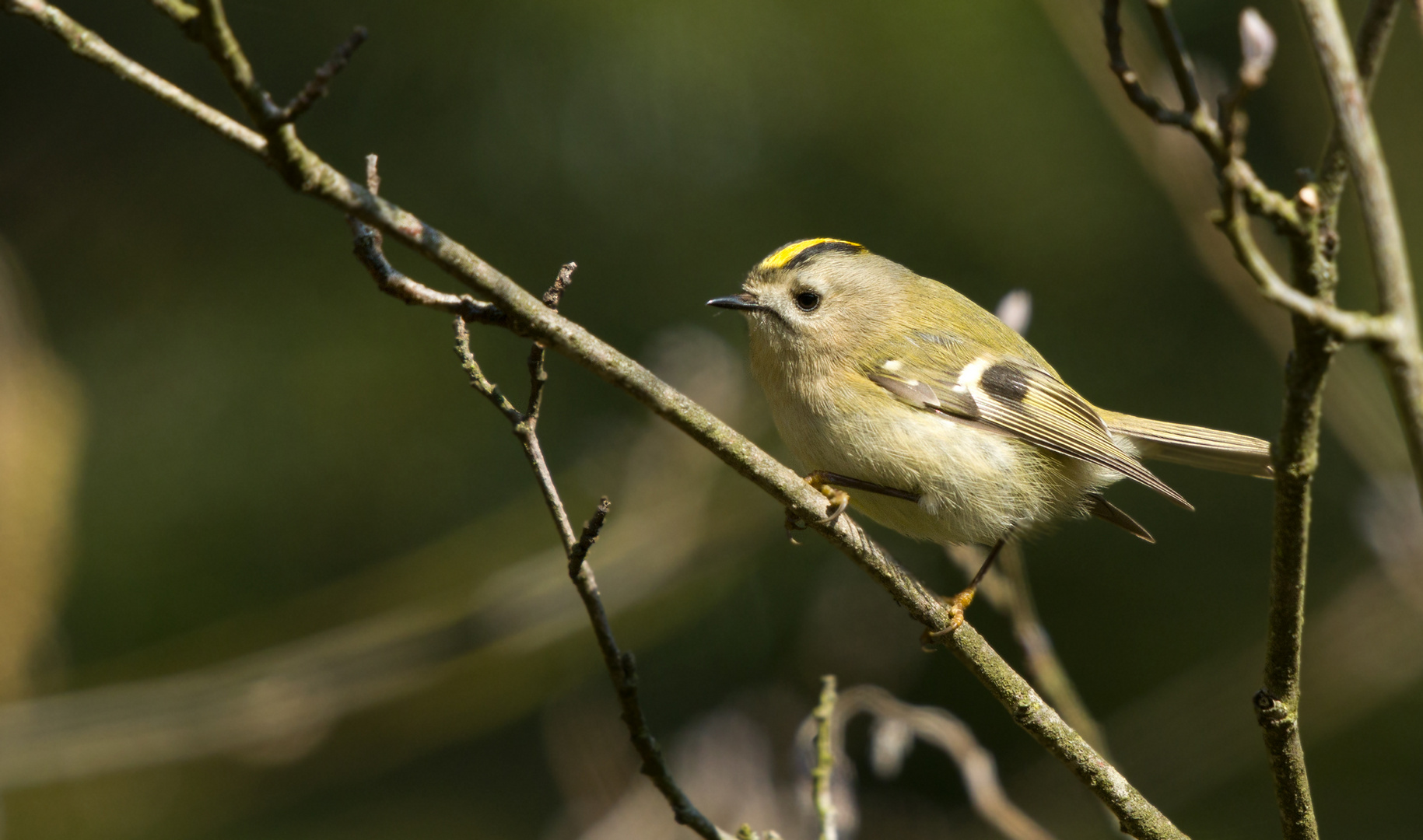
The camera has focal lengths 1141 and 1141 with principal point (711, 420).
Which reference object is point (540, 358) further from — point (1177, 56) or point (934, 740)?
point (934, 740)

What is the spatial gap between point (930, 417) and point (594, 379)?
196 cm

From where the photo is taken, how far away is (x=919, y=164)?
395 centimetres

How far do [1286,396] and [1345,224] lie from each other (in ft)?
10.7

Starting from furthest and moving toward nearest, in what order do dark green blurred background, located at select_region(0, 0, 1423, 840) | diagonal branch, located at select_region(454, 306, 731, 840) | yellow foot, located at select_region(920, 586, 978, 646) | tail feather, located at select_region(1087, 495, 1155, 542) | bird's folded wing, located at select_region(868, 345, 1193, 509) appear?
dark green blurred background, located at select_region(0, 0, 1423, 840)
tail feather, located at select_region(1087, 495, 1155, 542)
bird's folded wing, located at select_region(868, 345, 1193, 509)
yellow foot, located at select_region(920, 586, 978, 646)
diagonal branch, located at select_region(454, 306, 731, 840)

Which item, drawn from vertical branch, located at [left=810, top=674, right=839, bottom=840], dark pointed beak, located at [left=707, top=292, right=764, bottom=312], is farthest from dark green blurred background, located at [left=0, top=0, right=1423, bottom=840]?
vertical branch, located at [left=810, top=674, right=839, bottom=840]

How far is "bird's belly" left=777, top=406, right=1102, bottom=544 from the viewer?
6.36ft

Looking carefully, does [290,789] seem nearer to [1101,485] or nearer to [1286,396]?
[1101,485]

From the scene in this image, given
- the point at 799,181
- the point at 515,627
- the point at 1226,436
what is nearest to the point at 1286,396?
the point at 1226,436

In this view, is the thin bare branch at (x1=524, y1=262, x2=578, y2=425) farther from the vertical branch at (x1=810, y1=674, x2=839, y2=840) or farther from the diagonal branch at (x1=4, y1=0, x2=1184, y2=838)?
the vertical branch at (x1=810, y1=674, x2=839, y2=840)

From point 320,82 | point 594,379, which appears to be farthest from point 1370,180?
point 594,379

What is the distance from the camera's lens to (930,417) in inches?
80.5

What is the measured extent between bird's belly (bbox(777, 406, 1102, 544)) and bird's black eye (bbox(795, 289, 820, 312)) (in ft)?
1.11

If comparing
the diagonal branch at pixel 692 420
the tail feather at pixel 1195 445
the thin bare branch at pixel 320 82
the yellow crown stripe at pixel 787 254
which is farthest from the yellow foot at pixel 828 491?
the thin bare branch at pixel 320 82

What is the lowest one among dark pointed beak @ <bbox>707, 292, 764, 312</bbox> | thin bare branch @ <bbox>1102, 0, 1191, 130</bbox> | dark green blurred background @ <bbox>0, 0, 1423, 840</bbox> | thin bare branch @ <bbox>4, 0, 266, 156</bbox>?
dark green blurred background @ <bbox>0, 0, 1423, 840</bbox>
